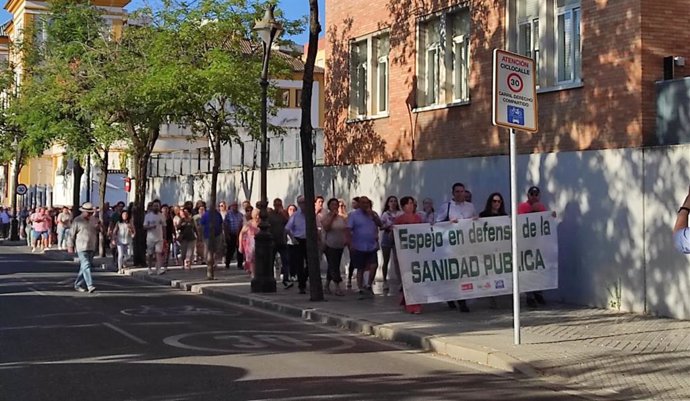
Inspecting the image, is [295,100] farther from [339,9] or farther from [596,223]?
[596,223]

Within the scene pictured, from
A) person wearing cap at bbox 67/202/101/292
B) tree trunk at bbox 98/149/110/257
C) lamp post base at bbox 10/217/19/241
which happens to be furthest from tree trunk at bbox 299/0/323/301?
lamp post base at bbox 10/217/19/241

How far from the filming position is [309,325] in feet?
44.1

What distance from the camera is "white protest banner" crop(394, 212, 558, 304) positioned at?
13383 mm

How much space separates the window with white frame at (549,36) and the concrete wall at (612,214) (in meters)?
1.51

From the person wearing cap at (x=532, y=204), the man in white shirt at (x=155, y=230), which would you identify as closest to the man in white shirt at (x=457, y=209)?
the person wearing cap at (x=532, y=204)

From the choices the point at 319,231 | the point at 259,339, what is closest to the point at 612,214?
the point at 259,339

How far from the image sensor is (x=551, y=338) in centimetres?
1117

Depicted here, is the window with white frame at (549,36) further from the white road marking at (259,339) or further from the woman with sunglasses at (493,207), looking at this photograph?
the white road marking at (259,339)

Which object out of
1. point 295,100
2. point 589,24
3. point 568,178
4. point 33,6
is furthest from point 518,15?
point 33,6

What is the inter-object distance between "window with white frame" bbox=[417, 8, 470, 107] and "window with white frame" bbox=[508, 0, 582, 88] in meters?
1.55

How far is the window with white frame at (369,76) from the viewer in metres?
20.7

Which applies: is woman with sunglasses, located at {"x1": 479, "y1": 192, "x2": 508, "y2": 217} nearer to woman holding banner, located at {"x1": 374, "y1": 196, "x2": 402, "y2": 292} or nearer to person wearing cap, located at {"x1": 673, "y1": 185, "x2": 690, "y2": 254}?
woman holding banner, located at {"x1": 374, "y1": 196, "x2": 402, "y2": 292}

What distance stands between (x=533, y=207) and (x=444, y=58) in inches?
211

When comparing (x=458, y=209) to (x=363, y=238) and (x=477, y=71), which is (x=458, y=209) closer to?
(x=363, y=238)
